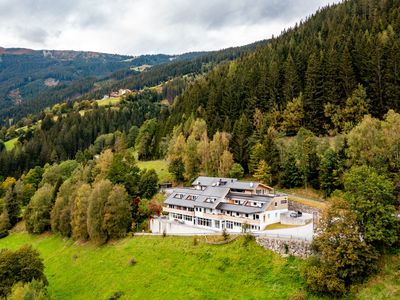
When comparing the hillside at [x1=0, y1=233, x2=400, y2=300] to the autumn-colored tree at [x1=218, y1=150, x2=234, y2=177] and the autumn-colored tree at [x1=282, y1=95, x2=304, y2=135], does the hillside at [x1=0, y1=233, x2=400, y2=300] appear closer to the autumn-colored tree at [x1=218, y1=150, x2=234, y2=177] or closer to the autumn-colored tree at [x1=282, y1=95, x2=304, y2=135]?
the autumn-colored tree at [x1=218, y1=150, x2=234, y2=177]

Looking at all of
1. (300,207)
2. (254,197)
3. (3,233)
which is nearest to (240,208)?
(254,197)

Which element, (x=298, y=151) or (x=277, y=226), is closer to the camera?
(x=277, y=226)

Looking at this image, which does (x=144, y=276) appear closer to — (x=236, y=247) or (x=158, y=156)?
(x=236, y=247)

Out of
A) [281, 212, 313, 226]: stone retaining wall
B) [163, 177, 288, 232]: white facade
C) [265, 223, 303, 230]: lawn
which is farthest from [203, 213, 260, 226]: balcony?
[281, 212, 313, 226]: stone retaining wall

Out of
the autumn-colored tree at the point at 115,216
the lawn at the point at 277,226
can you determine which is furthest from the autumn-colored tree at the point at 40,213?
the lawn at the point at 277,226

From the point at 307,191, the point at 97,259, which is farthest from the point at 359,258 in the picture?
the point at 97,259

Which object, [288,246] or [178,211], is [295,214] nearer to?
[288,246]
